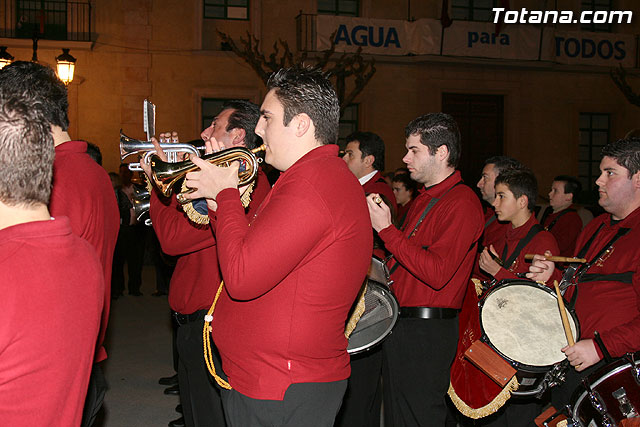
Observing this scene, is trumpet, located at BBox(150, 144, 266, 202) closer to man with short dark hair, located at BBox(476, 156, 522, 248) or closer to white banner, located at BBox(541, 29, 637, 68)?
man with short dark hair, located at BBox(476, 156, 522, 248)

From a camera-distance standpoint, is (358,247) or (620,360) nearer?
(358,247)

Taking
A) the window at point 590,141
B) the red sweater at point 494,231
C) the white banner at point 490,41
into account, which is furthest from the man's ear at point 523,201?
the window at point 590,141

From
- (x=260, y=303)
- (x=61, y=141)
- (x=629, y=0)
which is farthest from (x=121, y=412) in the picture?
(x=629, y=0)

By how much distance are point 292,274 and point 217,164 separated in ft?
2.11

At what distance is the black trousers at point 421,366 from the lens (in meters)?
3.62

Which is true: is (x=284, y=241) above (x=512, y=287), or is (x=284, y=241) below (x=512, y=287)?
above

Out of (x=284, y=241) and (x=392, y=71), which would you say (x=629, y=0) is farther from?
(x=284, y=241)

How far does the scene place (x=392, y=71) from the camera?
17438mm

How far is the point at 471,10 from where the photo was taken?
18.2 metres

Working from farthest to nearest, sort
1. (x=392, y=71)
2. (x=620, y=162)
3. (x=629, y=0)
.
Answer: (x=629, y=0) → (x=392, y=71) → (x=620, y=162)

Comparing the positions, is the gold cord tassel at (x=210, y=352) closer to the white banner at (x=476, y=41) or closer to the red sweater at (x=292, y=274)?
the red sweater at (x=292, y=274)

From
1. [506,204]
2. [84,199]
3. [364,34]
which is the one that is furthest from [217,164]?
[364,34]

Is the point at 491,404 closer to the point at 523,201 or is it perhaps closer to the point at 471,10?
the point at 523,201

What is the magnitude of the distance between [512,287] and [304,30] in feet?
45.1
